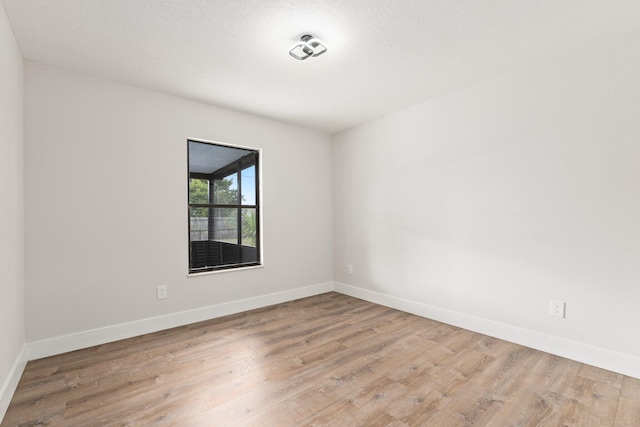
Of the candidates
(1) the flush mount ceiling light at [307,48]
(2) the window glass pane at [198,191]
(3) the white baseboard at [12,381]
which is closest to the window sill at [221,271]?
(2) the window glass pane at [198,191]

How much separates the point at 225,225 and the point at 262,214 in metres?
0.48

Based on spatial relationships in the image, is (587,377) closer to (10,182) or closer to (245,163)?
(245,163)

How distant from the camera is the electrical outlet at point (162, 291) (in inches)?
119

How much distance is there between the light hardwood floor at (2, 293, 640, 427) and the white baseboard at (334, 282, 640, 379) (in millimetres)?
73

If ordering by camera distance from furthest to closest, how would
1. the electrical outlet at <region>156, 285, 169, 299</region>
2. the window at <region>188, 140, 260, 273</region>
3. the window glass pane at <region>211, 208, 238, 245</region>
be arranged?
the window glass pane at <region>211, 208, 238, 245</region>, the window at <region>188, 140, 260, 273</region>, the electrical outlet at <region>156, 285, 169, 299</region>

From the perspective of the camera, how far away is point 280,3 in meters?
1.83

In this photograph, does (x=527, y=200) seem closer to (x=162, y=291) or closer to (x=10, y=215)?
(x=162, y=291)

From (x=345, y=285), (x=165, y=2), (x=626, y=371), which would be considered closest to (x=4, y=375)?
(x=165, y=2)

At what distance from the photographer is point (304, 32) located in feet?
6.91

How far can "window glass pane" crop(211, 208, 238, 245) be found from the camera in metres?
3.58

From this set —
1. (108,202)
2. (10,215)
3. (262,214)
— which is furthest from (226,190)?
(10,215)

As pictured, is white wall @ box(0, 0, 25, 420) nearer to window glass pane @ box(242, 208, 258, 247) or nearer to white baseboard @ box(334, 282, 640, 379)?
window glass pane @ box(242, 208, 258, 247)

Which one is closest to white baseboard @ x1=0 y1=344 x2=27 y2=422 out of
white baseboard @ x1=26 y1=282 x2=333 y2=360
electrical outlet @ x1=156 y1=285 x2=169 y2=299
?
white baseboard @ x1=26 y1=282 x2=333 y2=360

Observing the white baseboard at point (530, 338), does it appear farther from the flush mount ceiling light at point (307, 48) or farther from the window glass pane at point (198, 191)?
the flush mount ceiling light at point (307, 48)
